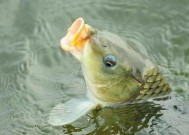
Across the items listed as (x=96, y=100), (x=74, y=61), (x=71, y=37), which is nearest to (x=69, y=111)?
(x=96, y=100)

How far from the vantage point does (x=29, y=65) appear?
4887mm

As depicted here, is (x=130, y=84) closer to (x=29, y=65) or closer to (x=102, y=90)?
(x=102, y=90)

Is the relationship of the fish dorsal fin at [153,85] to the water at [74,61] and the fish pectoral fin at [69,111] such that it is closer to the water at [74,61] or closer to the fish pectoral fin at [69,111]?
the water at [74,61]

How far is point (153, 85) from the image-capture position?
384 centimetres

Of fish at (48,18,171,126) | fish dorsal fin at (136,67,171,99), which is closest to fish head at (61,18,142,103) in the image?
fish at (48,18,171,126)

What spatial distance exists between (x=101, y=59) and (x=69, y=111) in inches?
22.5

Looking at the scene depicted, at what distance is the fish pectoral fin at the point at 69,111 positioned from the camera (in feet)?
12.4

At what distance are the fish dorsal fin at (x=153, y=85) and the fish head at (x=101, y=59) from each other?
103 millimetres

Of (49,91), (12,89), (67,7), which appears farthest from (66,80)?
(67,7)

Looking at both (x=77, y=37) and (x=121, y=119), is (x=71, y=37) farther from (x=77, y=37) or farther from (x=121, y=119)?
(x=121, y=119)

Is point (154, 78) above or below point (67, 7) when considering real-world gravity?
below

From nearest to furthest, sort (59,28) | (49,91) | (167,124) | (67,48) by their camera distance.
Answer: (67,48)
(167,124)
(49,91)
(59,28)

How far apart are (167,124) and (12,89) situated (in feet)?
5.32

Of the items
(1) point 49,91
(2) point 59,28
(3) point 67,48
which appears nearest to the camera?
(3) point 67,48
